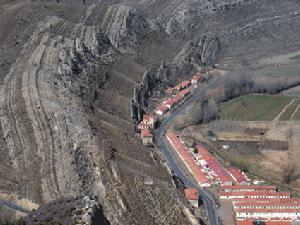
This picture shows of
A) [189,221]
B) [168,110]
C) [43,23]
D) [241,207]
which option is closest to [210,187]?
[241,207]

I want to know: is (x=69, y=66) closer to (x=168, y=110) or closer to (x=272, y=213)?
(x=168, y=110)

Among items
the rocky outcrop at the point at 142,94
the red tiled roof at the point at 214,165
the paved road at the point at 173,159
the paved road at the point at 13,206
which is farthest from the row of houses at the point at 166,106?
the paved road at the point at 13,206

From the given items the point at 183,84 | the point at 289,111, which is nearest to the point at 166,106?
the point at 183,84

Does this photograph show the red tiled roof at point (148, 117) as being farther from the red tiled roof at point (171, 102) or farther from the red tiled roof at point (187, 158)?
the red tiled roof at point (171, 102)

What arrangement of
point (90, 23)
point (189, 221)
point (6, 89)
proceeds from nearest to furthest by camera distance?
point (189, 221) → point (6, 89) → point (90, 23)

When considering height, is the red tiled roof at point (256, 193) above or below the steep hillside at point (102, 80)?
below

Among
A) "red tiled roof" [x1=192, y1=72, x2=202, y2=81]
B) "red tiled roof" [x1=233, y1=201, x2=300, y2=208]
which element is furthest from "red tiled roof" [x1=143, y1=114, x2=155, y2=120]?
"red tiled roof" [x1=233, y1=201, x2=300, y2=208]

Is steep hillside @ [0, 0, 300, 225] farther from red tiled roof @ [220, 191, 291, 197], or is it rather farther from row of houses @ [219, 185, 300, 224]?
red tiled roof @ [220, 191, 291, 197]
